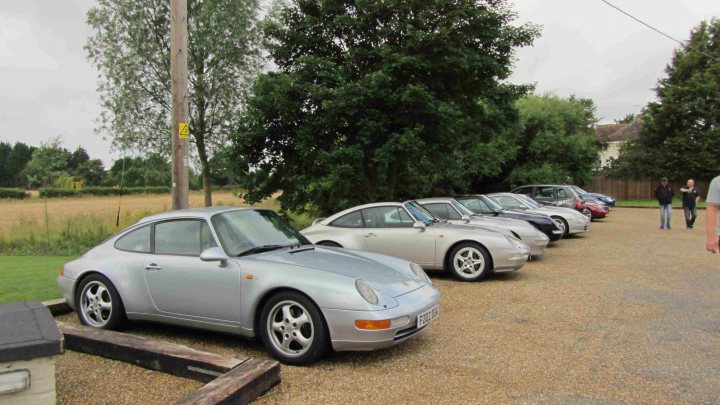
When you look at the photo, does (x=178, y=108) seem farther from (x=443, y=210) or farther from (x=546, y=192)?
(x=546, y=192)

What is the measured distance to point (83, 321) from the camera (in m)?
5.78

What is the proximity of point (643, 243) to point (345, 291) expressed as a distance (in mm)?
12304

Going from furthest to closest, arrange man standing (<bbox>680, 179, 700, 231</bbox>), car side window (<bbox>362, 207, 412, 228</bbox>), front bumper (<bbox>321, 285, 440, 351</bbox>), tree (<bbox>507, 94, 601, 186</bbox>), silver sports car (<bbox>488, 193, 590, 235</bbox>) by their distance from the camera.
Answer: tree (<bbox>507, 94, 601, 186</bbox>)
man standing (<bbox>680, 179, 700, 231</bbox>)
silver sports car (<bbox>488, 193, 590, 235</bbox>)
car side window (<bbox>362, 207, 412, 228</bbox>)
front bumper (<bbox>321, 285, 440, 351</bbox>)

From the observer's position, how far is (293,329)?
15.3ft

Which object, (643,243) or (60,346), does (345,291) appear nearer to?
(60,346)

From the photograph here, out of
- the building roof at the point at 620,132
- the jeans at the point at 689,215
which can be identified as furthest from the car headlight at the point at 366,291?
the building roof at the point at 620,132

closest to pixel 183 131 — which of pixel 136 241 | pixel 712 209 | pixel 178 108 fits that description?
pixel 178 108

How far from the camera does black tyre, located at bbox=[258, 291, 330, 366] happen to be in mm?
4547

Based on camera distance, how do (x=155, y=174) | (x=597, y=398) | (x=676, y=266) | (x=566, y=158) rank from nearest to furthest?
(x=597, y=398), (x=676, y=266), (x=155, y=174), (x=566, y=158)

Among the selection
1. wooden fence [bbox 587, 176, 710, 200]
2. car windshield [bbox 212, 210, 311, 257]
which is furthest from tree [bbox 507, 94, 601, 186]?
car windshield [bbox 212, 210, 311, 257]

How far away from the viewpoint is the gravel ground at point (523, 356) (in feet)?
13.2

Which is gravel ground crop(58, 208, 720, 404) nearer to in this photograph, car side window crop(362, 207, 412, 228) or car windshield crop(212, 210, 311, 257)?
car windshield crop(212, 210, 311, 257)

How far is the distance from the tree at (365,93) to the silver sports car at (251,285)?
713 centimetres

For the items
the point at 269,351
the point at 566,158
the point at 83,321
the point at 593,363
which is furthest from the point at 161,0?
the point at 566,158
